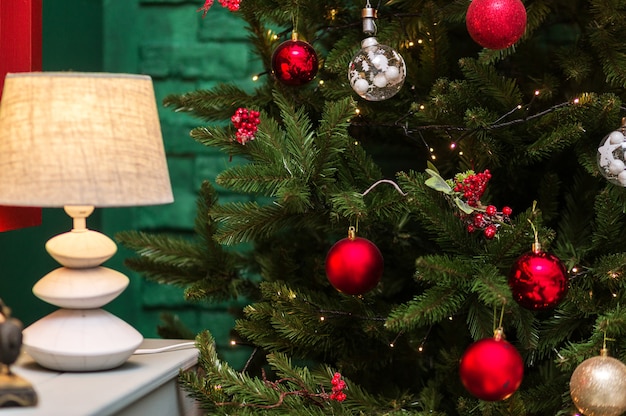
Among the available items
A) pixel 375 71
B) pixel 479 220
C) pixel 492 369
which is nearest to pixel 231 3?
pixel 375 71

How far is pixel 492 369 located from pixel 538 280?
0.37ft

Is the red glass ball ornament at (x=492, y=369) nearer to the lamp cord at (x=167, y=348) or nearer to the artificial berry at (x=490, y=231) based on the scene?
the artificial berry at (x=490, y=231)

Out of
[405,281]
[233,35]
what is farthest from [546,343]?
[233,35]

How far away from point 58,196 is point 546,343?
0.64 meters

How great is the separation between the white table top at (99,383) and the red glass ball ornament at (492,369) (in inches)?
15.3

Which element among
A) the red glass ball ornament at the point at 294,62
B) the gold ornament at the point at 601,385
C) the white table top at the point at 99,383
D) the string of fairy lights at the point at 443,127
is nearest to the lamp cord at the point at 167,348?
the white table top at the point at 99,383

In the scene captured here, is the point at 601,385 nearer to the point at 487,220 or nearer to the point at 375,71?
the point at 487,220

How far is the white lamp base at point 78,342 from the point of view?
3.30 ft

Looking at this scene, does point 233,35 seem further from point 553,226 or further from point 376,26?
point 553,226

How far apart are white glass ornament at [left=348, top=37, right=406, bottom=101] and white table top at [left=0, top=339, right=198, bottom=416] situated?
447 millimetres

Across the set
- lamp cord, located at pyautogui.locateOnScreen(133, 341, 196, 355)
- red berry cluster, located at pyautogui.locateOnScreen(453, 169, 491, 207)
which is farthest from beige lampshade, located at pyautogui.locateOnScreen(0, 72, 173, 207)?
red berry cluster, located at pyautogui.locateOnScreen(453, 169, 491, 207)

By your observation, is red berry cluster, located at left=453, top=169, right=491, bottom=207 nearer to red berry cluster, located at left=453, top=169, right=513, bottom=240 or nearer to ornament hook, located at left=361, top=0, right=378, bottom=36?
red berry cluster, located at left=453, top=169, right=513, bottom=240

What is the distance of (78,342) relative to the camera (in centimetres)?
101

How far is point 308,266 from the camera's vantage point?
1361mm
